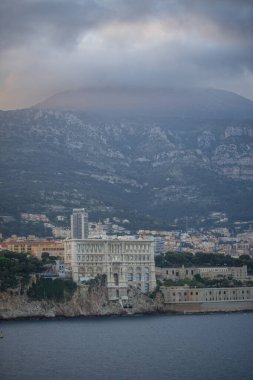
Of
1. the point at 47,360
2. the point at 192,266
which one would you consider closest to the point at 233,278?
the point at 192,266

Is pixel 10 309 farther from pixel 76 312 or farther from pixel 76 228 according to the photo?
pixel 76 228

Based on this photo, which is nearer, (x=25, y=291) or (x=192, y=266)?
(x=25, y=291)

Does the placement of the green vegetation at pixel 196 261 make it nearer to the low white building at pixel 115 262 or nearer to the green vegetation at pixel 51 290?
the low white building at pixel 115 262

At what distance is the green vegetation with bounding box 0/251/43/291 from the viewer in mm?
138125

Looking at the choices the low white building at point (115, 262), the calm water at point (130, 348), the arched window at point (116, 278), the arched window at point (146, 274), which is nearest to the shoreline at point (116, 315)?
the calm water at point (130, 348)

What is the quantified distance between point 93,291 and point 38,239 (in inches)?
2181

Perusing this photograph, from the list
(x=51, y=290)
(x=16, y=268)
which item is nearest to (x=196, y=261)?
(x=16, y=268)

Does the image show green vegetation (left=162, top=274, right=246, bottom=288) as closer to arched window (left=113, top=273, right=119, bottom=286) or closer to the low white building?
the low white building

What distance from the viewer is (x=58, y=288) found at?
139 meters

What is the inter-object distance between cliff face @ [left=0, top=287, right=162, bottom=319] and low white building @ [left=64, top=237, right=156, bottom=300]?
2.03 metres

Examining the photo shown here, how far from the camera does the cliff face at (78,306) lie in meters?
136

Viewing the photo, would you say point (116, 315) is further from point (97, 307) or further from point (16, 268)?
point (16, 268)

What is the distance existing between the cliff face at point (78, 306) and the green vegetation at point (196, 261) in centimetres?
1754

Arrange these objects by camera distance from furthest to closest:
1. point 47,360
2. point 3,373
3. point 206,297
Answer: point 206,297
point 47,360
point 3,373
